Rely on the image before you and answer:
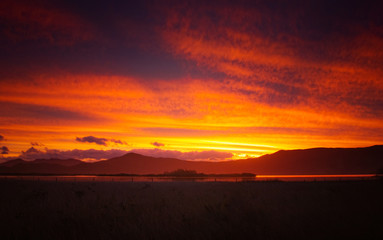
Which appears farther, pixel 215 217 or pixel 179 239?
pixel 215 217

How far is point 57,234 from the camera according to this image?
866cm

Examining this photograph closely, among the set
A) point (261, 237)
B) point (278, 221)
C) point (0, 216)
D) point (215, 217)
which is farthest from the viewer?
point (0, 216)

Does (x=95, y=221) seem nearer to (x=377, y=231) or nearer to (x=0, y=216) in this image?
(x=0, y=216)

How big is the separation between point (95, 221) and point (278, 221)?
7.20 m

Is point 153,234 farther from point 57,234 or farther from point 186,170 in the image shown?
point 186,170

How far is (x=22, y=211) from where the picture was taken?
40.8 ft

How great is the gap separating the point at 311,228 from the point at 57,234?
8.51 m

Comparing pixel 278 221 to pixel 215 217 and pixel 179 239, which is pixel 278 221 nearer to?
pixel 215 217

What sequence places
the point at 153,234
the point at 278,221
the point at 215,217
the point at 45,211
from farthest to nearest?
the point at 45,211
the point at 215,217
the point at 278,221
the point at 153,234

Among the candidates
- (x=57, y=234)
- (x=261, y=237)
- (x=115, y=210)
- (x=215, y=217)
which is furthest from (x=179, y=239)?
(x=115, y=210)

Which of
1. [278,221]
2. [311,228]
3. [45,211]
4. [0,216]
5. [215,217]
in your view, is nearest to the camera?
[311,228]

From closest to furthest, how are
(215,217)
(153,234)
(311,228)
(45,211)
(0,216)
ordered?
(153,234), (311,228), (215,217), (0,216), (45,211)

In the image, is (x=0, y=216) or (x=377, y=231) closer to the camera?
(x=377, y=231)

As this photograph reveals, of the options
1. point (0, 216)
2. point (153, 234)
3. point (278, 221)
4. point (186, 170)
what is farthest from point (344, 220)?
point (186, 170)
